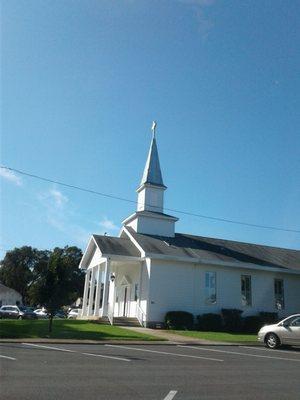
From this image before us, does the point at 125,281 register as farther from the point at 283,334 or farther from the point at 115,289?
the point at 283,334

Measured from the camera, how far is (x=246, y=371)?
10633 millimetres

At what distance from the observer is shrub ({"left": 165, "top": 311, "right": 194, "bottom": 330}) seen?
1079 inches

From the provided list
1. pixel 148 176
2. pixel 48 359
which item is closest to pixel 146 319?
pixel 148 176

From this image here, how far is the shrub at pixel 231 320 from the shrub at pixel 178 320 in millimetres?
2731

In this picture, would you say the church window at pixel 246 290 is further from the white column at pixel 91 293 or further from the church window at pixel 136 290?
the white column at pixel 91 293

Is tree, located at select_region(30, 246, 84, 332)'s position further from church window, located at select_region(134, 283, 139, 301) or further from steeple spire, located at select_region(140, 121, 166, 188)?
steeple spire, located at select_region(140, 121, 166, 188)

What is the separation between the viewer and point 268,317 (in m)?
30.8

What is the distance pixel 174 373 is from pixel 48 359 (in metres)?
3.20

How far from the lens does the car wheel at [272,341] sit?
18500mm

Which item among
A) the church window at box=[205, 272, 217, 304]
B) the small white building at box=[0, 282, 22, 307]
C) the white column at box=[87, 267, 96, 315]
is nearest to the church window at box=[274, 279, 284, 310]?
the church window at box=[205, 272, 217, 304]

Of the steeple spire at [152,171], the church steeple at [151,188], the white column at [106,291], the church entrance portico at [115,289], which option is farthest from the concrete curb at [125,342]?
the steeple spire at [152,171]

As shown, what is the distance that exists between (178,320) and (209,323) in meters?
2.25

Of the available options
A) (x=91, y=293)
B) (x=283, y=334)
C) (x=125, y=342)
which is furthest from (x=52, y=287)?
(x=91, y=293)

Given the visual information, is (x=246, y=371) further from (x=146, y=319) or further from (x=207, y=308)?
(x=207, y=308)
